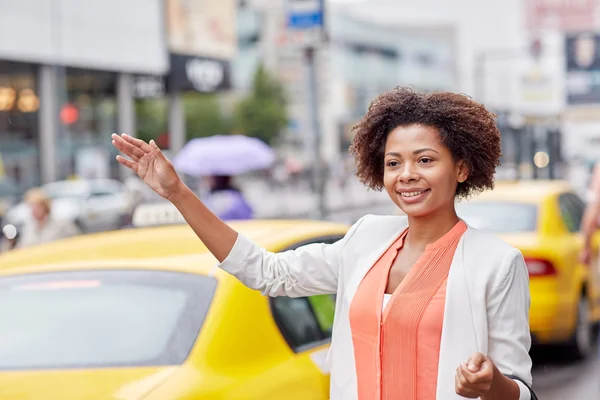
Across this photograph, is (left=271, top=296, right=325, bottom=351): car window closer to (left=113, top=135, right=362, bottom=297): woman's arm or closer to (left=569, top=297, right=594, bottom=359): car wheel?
(left=113, top=135, right=362, bottom=297): woman's arm

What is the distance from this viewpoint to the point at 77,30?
33.0 m

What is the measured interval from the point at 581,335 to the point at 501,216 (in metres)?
1.21

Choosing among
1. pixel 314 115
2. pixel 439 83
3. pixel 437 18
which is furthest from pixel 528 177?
pixel 437 18

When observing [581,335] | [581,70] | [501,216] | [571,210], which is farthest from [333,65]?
[581,335]

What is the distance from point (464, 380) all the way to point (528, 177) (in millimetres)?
31481

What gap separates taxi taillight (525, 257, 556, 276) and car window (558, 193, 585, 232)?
1.07m

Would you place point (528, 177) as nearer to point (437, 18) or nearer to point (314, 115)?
point (314, 115)

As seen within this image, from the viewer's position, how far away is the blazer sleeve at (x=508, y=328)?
2.52 m

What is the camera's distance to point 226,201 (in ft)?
28.5

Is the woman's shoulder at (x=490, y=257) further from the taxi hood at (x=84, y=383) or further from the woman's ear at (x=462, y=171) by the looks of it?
the taxi hood at (x=84, y=383)

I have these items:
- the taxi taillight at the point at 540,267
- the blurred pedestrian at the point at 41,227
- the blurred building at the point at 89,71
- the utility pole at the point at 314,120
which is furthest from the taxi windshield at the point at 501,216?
the blurred building at the point at 89,71

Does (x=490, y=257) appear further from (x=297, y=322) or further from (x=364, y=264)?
(x=297, y=322)

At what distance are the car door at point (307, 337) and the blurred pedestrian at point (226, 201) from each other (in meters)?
4.11

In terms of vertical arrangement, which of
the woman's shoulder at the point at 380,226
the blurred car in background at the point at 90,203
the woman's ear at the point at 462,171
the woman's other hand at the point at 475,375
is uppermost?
the woman's ear at the point at 462,171
